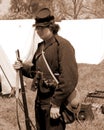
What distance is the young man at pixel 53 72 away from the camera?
138 inches

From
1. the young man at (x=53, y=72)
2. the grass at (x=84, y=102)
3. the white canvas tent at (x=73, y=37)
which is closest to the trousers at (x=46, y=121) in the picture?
the young man at (x=53, y=72)

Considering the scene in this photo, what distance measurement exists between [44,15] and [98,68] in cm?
1097

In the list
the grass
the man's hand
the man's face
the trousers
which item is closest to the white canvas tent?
the grass

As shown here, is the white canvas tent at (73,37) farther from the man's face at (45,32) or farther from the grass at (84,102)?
the man's face at (45,32)

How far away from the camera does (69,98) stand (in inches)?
145

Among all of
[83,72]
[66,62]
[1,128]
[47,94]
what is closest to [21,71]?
[47,94]

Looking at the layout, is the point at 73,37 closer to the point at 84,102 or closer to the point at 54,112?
the point at 84,102

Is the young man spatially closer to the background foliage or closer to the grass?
the grass

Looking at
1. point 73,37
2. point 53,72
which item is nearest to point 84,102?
point 53,72

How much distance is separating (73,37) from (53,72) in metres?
12.5

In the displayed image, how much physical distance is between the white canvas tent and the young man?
34.3 feet

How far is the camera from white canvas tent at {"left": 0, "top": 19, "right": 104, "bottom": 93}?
1431cm

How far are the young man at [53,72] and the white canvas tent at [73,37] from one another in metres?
10.5

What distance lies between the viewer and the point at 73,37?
52.9 ft
